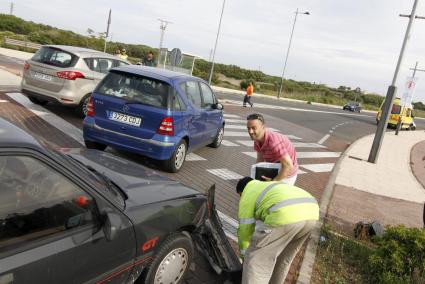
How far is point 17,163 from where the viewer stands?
230 cm

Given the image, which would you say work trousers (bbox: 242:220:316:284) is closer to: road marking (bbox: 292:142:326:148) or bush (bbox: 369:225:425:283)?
bush (bbox: 369:225:425:283)

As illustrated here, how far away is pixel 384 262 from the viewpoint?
Result: 4.74 meters

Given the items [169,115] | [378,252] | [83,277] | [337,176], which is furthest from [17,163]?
[337,176]

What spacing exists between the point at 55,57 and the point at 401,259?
339 inches

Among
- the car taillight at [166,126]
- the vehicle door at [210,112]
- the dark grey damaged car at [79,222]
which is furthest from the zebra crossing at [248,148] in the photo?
the dark grey damaged car at [79,222]

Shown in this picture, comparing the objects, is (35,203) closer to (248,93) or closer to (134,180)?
(134,180)

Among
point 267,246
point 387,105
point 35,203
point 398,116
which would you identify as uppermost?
point 387,105

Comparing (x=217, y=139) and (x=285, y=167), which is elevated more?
(x=285, y=167)

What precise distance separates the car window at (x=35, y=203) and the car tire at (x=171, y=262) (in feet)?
2.91

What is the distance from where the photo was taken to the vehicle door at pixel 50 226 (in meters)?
2.23

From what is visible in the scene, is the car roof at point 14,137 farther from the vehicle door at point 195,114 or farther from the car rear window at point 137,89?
the vehicle door at point 195,114

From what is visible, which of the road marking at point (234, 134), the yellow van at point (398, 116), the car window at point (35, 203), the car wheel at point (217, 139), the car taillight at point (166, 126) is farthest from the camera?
the yellow van at point (398, 116)

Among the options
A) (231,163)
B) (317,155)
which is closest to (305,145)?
(317,155)

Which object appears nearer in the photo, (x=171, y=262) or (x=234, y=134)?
(x=171, y=262)
